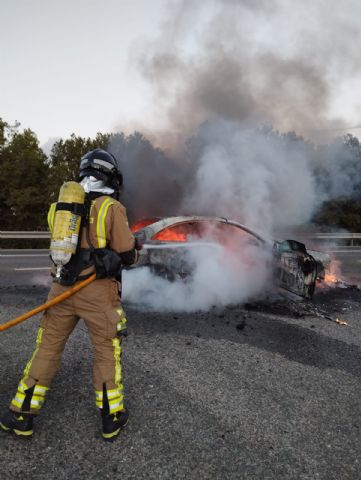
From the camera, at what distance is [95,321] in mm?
2504

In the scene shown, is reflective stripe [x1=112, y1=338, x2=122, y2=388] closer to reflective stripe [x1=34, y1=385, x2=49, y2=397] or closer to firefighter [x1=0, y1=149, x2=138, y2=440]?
firefighter [x1=0, y1=149, x2=138, y2=440]

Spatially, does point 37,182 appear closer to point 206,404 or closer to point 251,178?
point 251,178

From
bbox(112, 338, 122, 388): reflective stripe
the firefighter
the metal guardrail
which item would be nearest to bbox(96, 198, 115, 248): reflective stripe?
the firefighter

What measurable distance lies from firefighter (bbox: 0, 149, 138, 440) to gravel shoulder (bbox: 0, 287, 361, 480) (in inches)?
8.3

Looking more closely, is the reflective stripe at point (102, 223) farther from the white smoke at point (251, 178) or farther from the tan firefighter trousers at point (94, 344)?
the white smoke at point (251, 178)

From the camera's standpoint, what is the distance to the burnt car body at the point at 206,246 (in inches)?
211

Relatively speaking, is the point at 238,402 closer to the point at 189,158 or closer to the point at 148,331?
the point at 148,331

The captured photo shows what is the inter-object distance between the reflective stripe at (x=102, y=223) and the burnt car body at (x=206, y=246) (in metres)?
2.57

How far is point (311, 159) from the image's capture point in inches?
339

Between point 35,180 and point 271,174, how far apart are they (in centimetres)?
1865

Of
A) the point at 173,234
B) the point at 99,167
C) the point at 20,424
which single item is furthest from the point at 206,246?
the point at 20,424

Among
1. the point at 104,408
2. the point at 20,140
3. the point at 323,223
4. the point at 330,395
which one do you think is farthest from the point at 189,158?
the point at 20,140

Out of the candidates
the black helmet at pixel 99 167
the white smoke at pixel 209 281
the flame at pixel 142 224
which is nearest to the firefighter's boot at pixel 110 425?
the black helmet at pixel 99 167

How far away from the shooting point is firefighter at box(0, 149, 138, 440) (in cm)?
247
